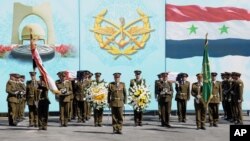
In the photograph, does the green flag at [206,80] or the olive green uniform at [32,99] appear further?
the olive green uniform at [32,99]

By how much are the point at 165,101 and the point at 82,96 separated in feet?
9.71

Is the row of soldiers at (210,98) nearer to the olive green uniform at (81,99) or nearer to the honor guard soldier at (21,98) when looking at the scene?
the olive green uniform at (81,99)

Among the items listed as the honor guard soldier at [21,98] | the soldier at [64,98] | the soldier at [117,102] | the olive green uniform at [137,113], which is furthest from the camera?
the honor guard soldier at [21,98]

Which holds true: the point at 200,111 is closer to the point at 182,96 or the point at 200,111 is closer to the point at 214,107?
the point at 214,107

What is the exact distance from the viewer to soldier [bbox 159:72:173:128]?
18812 millimetres

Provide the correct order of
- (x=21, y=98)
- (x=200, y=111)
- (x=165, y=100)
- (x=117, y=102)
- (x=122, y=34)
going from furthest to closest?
(x=122, y=34) → (x=21, y=98) → (x=165, y=100) → (x=200, y=111) → (x=117, y=102)

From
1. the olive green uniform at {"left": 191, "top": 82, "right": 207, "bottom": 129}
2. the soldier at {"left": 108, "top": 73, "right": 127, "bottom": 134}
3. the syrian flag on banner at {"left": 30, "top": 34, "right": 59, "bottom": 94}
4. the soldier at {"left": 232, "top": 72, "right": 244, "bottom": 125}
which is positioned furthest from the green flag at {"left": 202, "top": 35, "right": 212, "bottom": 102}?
the syrian flag on banner at {"left": 30, "top": 34, "right": 59, "bottom": 94}

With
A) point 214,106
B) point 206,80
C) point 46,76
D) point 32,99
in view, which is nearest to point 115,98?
point 46,76

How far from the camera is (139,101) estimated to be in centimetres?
1867

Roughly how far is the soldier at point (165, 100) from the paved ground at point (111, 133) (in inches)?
11.6

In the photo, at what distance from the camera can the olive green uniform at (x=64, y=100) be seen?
18.8 m

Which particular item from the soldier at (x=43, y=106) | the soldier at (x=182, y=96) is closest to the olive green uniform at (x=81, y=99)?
the soldier at (x=43, y=106)

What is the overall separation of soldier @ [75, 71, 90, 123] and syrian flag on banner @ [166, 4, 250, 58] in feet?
13.5

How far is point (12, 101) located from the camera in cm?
1952
